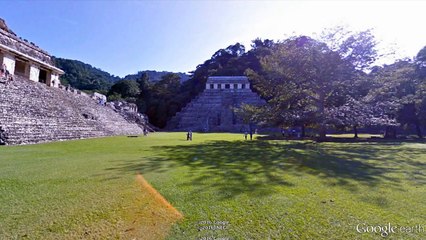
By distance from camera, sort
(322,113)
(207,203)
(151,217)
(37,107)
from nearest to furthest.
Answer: (151,217) < (207,203) < (37,107) < (322,113)

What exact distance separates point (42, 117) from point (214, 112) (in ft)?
96.9

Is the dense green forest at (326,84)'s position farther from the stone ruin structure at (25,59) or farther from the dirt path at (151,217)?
the stone ruin structure at (25,59)

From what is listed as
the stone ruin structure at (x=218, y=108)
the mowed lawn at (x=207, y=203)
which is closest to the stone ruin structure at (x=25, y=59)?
the mowed lawn at (x=207, y=203)

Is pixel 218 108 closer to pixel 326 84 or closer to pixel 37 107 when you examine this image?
pixel 326 84

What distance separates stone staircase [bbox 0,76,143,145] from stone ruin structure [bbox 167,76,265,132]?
18.5 metres

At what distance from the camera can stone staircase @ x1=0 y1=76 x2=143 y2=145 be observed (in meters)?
9.21

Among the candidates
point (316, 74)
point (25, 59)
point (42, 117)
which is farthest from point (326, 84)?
point (25, 59)

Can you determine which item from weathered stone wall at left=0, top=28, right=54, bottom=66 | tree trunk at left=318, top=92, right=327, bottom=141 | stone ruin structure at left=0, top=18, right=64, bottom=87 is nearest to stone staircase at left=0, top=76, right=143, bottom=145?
stone ruin structure at left=0, top=18, right=64, bottom=87

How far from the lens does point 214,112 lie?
3944cm

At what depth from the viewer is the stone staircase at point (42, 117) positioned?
30.2 feet

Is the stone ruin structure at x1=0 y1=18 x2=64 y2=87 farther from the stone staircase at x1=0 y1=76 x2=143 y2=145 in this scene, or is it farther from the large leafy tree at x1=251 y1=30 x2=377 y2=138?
the large leafy tree at x1=251 y1=30 x2=377 y2=138

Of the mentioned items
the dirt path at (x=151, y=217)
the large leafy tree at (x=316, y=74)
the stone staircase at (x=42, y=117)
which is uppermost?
the large leafy tree at (x=316, y=74)

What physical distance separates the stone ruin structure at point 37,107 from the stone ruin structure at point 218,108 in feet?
51.9

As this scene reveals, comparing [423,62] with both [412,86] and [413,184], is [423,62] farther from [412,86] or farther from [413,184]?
[413,184]
